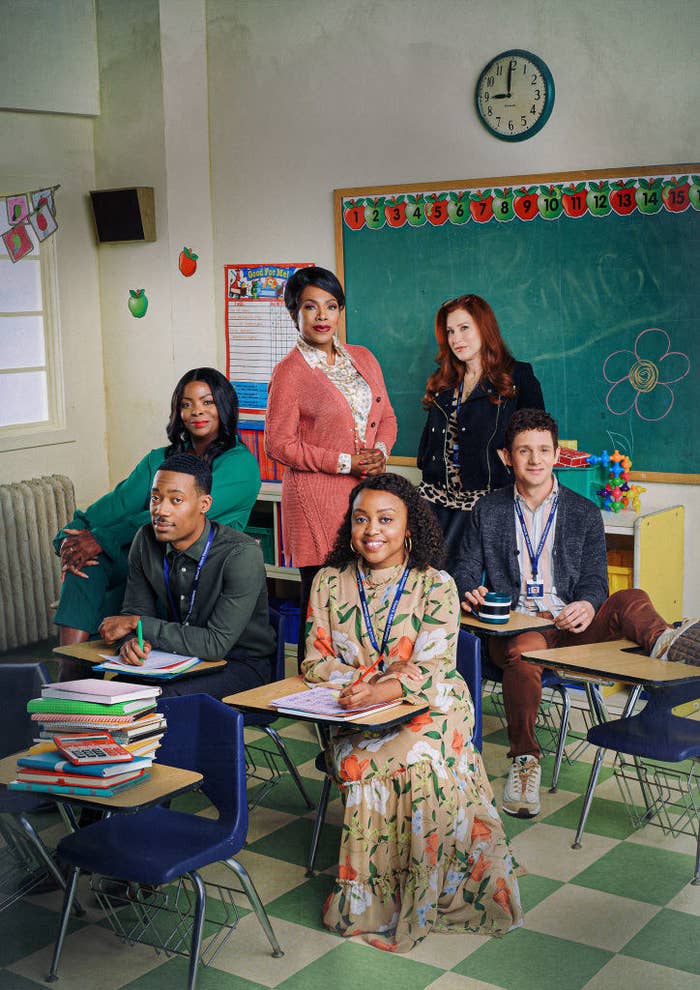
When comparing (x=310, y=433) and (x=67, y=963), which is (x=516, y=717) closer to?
(x=310, y=433)

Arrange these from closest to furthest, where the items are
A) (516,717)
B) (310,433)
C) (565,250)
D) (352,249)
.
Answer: (516,717) < (310,433) < (565,250) < (352,249)

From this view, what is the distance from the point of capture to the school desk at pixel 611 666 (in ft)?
10.8

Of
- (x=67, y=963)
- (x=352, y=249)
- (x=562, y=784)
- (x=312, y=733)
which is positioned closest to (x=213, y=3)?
(x=352, y=249)

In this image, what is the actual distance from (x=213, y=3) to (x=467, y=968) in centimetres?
486

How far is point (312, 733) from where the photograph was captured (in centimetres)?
473

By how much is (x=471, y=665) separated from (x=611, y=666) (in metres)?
0.41

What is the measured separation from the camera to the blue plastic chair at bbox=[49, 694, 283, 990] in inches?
106

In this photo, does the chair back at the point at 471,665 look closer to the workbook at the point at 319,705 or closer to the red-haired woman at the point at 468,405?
the workbook at the point at 319,705

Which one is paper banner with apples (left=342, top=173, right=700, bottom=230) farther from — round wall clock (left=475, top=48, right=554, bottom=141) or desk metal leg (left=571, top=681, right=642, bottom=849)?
desk metal leg (left=571, top=681, right=642, bottom=849)

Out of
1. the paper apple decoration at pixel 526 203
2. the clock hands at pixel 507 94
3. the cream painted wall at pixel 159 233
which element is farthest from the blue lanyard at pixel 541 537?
the cream painted wall at pixel 159 233

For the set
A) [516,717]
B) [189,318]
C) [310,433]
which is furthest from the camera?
[189,318]

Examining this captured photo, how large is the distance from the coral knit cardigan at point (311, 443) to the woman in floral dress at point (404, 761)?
3.89 ft

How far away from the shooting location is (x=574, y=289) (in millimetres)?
5078

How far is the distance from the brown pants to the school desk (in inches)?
5.6
